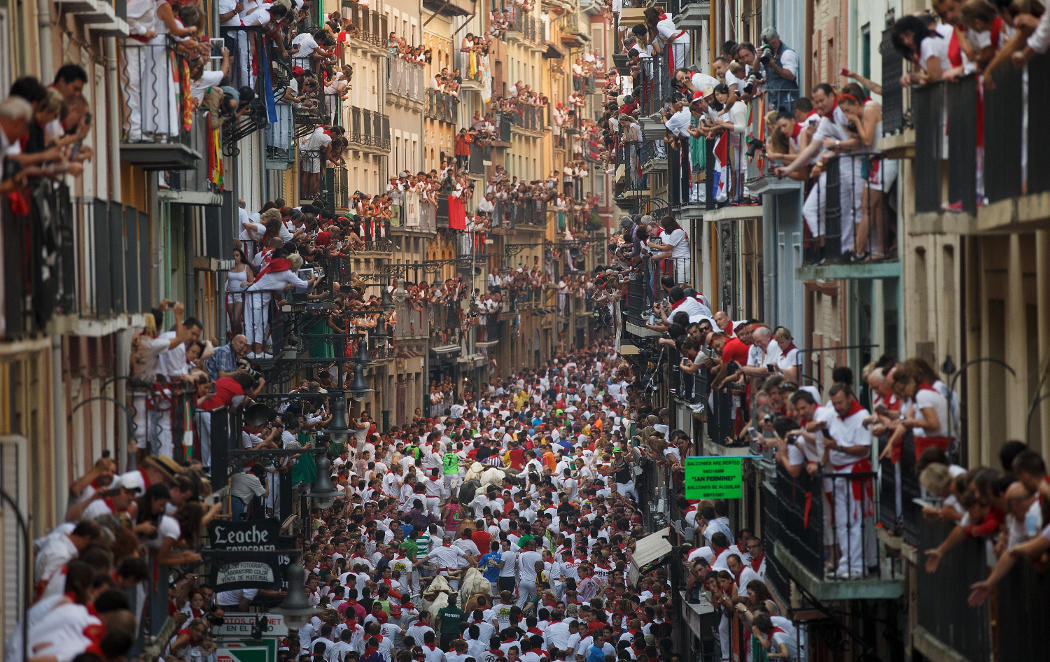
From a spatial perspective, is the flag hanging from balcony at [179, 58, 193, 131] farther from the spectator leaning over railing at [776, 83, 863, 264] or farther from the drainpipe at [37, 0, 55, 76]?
the spectator leaning over railing at [776, 83, 863, 264]

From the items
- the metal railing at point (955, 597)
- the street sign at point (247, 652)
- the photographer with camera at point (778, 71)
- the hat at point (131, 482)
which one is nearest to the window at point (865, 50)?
the photographer with camera at point (778, 71)

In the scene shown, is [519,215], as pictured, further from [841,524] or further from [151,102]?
[841,524]

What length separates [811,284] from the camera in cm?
2480

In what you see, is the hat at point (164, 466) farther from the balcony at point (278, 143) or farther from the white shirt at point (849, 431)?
the balcony at point (278, 143)

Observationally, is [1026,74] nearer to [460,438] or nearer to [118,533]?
[118,533]

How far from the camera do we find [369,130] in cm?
6669

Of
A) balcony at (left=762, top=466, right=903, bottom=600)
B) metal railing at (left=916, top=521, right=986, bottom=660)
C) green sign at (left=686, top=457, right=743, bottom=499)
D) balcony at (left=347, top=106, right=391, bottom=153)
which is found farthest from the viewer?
balcony at (left=347, top=106, right=391, bottom=153)

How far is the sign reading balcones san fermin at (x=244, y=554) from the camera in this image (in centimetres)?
2338

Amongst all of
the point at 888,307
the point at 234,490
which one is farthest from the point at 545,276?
the point at 888,307

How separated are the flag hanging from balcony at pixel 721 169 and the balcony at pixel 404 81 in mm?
39961

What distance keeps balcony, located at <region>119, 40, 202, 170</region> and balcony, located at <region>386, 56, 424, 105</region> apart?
48.4 metres

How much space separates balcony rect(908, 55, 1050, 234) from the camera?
40.2 ft

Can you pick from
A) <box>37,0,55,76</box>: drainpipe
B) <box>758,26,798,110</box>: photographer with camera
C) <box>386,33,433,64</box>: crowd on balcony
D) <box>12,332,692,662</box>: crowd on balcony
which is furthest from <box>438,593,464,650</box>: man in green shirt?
<box>386,33,433,64</box>: crowd on balcony

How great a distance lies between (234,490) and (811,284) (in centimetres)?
851
